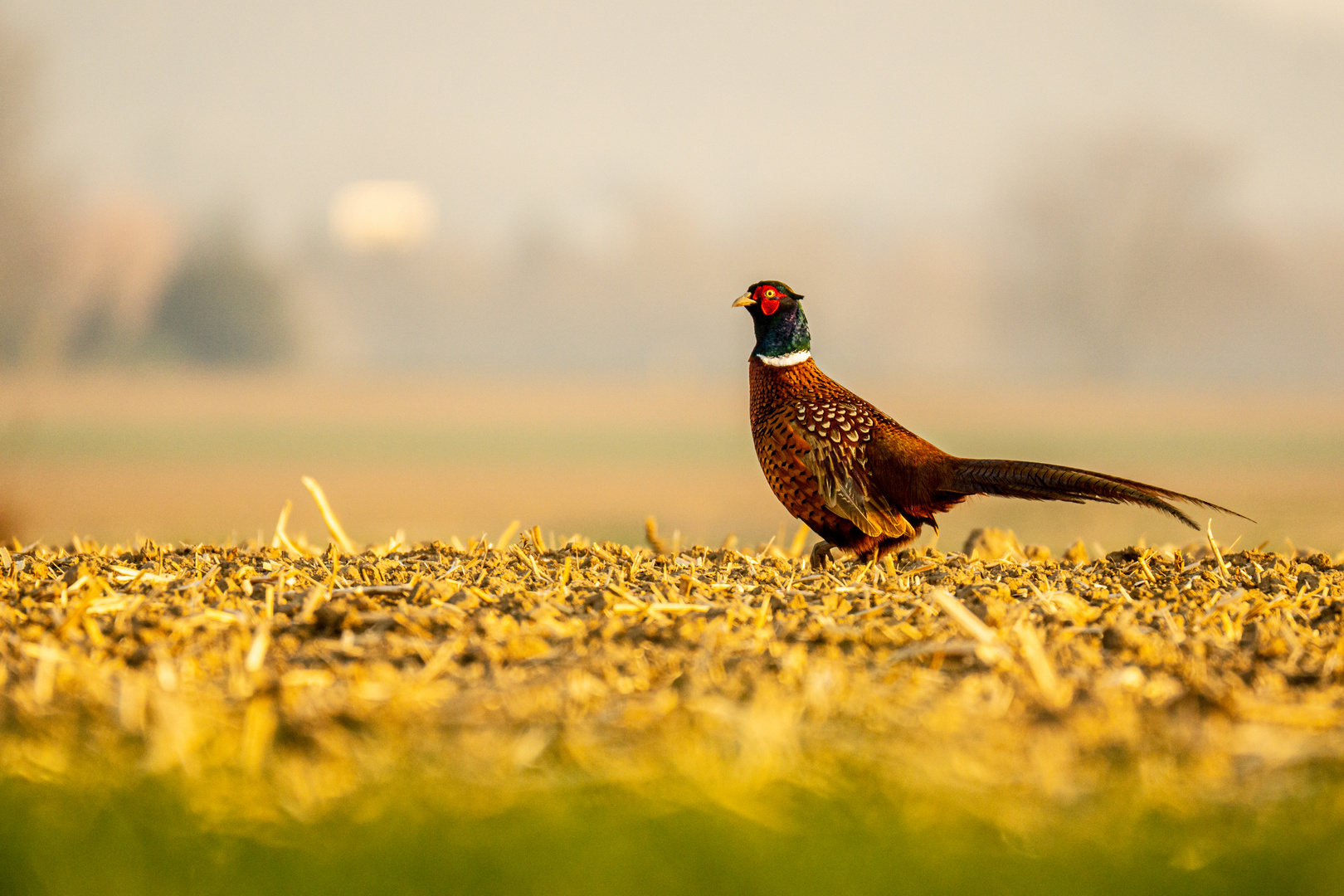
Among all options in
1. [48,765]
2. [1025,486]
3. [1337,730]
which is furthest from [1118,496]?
[48,765]

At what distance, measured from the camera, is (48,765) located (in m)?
2.48

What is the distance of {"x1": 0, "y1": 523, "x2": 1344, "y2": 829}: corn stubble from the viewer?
2.31 metres

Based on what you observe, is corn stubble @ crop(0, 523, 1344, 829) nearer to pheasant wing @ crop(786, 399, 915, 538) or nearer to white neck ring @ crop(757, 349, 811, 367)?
pheasant wing @ crop(786, 399, 915, 538)

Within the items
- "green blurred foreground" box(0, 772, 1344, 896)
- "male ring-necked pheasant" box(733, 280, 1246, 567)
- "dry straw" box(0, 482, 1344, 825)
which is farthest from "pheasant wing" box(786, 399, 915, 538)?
"green blurred foreground" box(0, 772, 1344, 896)

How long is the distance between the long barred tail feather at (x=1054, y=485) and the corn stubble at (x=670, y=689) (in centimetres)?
45

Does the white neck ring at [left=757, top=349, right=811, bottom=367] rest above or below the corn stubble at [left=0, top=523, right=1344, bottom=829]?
above

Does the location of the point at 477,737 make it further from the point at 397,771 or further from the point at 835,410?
the point at 835,410

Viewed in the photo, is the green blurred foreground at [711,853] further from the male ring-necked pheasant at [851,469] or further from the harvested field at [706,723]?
the male ring-necked pheasant at [851,469]

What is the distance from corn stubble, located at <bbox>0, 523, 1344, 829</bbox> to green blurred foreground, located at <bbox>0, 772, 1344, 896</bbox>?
5 centimetres

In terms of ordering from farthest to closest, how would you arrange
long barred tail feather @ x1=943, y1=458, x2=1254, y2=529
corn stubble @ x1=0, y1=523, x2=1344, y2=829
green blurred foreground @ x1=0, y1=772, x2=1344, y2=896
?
1. long barred tail feather @ x1=943, y1=458, x2=1254, y2=529
2. corn stubble @ x1=0, y1=523, x2=1344, y2=829
3. green blurred foreground @ x1=0, y1=772, x2=1344, y2=896

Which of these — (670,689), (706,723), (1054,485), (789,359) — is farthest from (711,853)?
(789,359)

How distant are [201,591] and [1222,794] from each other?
3019 mm

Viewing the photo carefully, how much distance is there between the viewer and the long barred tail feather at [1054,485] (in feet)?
13.6

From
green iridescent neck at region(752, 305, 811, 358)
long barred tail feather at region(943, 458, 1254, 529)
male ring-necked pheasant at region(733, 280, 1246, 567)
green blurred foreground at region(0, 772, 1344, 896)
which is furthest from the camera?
green iridescent neck at region(752, 305, 811, 358)
